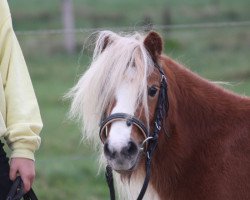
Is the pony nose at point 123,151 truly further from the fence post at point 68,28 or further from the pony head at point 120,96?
the fence post at point 68,28

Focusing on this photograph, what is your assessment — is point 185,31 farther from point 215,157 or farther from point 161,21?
point 215,157

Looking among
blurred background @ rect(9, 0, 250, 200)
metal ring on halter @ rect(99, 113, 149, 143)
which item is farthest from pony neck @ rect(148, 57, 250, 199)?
blurred background @ rect(9, 0, 250, 200)

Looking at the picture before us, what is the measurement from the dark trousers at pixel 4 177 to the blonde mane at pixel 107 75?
1.71 feet

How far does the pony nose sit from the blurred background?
78 cm

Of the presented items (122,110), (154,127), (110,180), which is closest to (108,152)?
(122,110)

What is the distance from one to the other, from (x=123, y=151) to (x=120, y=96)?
0.29 meters

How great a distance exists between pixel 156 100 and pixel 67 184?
4058 millimetres

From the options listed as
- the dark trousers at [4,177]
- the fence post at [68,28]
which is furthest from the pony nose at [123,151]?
the fence post at [68,28]

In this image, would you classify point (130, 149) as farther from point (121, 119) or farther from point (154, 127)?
point (154, 127)

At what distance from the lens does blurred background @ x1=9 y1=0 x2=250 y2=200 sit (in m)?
7.92

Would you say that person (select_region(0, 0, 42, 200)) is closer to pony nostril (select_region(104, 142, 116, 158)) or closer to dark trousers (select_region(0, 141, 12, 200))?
dark trousers (select_region(0, 141, 12, 200))

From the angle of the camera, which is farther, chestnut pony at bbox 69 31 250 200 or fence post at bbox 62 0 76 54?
fence post at bbox 62 0 76 54

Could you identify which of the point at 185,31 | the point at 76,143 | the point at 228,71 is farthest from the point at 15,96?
the point at 185,31

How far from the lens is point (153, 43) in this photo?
4.06 m
